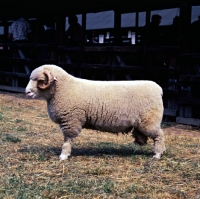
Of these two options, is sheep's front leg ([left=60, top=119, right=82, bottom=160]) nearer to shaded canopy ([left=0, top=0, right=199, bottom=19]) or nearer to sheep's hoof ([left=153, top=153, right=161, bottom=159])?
sheep's hoof ([left=153, top=153, right=161, bottom=159])

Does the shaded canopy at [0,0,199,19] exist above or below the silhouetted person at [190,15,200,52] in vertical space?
above

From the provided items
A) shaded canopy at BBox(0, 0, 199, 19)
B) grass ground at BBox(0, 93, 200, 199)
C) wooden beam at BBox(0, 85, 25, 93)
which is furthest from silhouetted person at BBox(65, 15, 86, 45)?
grass ground at BBox(0, 93, 200, 199)

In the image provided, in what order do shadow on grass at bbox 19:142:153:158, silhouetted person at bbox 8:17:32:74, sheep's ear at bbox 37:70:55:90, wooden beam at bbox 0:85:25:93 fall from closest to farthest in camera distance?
sheep's ear at bbox 37:70:55:90
shadow on grass at bbox 19:142:153:158
silhouetted person at bbox 8:17:32:74
wooden beam at bbox 0:85:25:93

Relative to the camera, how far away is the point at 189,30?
29.9 feet

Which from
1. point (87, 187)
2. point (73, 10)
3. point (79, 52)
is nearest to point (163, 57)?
point (79, 52)

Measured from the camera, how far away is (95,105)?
17.4 feet

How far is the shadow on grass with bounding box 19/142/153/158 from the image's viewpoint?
5.61 m

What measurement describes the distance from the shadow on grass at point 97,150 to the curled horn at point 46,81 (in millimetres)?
870

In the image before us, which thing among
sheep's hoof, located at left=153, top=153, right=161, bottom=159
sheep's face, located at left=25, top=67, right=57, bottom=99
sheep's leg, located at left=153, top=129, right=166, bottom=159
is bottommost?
sheep's hoof, located at left=153, top=153, right=161, bottom=159

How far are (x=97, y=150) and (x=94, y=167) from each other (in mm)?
1026

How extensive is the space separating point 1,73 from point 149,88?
10.7 meters

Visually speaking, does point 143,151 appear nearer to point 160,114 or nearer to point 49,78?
point 160,114

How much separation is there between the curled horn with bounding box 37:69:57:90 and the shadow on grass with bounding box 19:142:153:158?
0.87 m

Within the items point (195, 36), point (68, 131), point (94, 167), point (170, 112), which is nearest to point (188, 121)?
point (170, 112)
